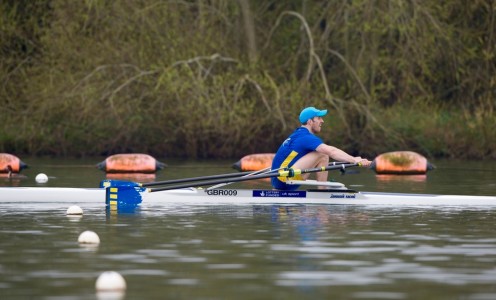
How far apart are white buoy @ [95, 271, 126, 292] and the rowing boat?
8.13 metres

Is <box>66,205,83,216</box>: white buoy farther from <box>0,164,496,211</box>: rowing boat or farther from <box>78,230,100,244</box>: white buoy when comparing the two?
<box>78,230,100,244</box>: white buoy

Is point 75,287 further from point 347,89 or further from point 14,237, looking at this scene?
point 347,89

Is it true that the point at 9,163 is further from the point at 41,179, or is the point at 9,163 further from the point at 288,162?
the point at 288,162

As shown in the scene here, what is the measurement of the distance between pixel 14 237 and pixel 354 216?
195 inches

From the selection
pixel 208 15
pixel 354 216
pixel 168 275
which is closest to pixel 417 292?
pixel 168 275

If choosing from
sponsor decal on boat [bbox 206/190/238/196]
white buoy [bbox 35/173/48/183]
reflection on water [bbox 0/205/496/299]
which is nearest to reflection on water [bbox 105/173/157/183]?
white buoy [bbox 35/173/48/183]

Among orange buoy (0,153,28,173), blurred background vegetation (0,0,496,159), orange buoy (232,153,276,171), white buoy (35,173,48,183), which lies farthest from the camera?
blurred background vegetation (0,0,496,159)

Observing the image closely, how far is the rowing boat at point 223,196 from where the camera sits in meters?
19.0

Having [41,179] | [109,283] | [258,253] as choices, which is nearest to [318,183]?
[258,253]

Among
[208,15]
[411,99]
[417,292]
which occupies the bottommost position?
[417,292]

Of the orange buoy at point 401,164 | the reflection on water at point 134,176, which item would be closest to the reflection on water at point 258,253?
the reflection on water at point 134,176

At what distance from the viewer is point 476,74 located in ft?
132

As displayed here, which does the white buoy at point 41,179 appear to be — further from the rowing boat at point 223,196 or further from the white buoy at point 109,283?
the white buoy at point 109,283

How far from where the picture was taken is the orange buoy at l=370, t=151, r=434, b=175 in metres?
31.0
